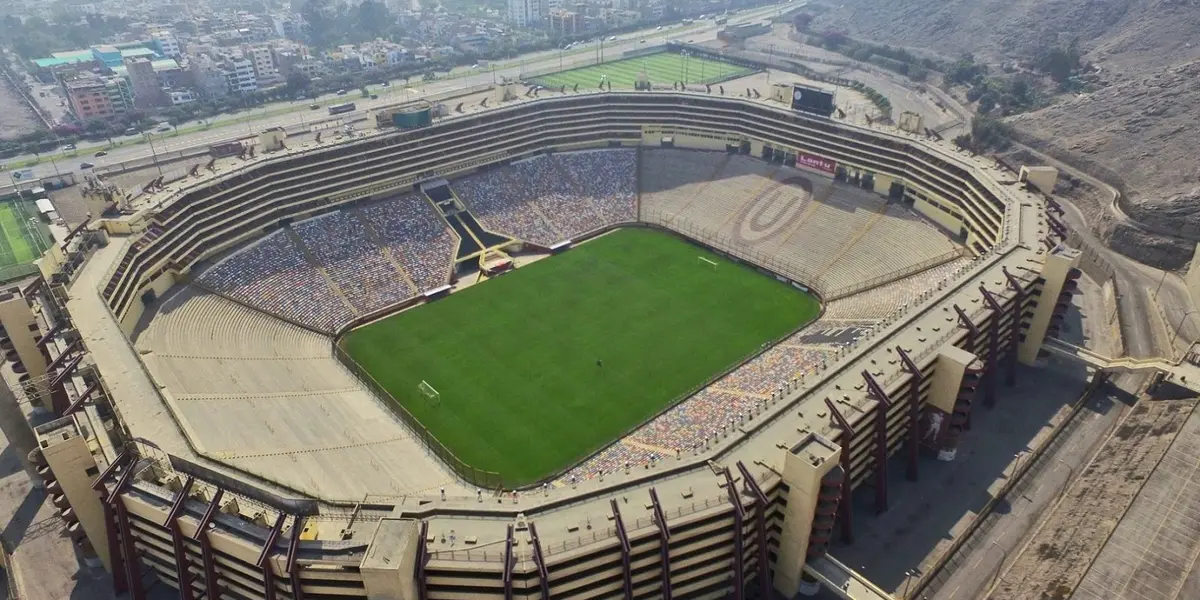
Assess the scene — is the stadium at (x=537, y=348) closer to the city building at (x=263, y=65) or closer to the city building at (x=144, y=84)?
the city building at (x=144, y=84)

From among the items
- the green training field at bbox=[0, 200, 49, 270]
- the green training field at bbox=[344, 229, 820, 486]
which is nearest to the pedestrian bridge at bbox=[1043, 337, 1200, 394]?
the green training field at bbox=[344, 229, 820, 486]

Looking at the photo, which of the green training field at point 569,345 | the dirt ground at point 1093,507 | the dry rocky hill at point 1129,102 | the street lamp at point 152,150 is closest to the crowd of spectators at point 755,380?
the green training field at point 569,345

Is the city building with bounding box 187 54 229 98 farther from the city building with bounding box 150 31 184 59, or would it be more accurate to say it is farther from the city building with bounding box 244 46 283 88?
the city building with bounding box 150 31 184 59

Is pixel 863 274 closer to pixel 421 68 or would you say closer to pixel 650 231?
pixel 650 231

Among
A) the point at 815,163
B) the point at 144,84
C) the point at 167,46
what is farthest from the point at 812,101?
the point at 167,46

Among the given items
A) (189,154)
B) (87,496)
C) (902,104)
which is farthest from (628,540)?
(902,104)

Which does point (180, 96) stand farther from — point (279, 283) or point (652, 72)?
point (652, 72)
